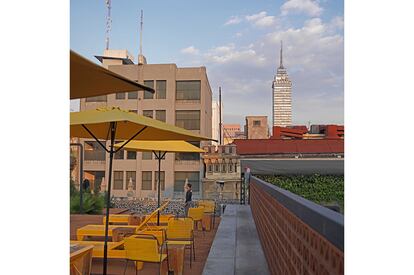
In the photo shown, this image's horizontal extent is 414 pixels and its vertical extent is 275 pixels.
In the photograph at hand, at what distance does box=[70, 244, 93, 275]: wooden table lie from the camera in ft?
14.6

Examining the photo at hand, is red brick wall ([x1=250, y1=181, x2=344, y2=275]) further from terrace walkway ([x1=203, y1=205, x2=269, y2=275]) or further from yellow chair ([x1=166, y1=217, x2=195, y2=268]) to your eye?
yellow chair ([x1=166, y1=217, x2=195, y2=268])

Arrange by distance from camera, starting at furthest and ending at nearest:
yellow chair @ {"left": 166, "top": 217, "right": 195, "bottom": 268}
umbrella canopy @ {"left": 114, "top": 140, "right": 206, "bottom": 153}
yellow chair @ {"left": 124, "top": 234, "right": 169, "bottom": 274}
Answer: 1. umbrella canopy @ {"left": 114, "top": 140, "right": 206, "bottom": 153}
2. yellow chair @ {"left": 166, "top": 217, "right": 195, "bottom": 268}
3. yellow chair @ {"left": 124, "top": 234, "right": 169, "bottom": 274}

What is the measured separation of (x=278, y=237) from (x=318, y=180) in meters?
26.7

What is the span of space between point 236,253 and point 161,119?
32.1 meters

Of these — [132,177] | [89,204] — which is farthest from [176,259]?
[132,177]

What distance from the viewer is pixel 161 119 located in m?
38.3

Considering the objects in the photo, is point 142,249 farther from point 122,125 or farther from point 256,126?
point 256,126

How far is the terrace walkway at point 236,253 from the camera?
5504 millimetres

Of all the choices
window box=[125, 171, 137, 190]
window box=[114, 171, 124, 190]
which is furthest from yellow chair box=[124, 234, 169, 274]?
window box=[114, 171, 124, 190]
